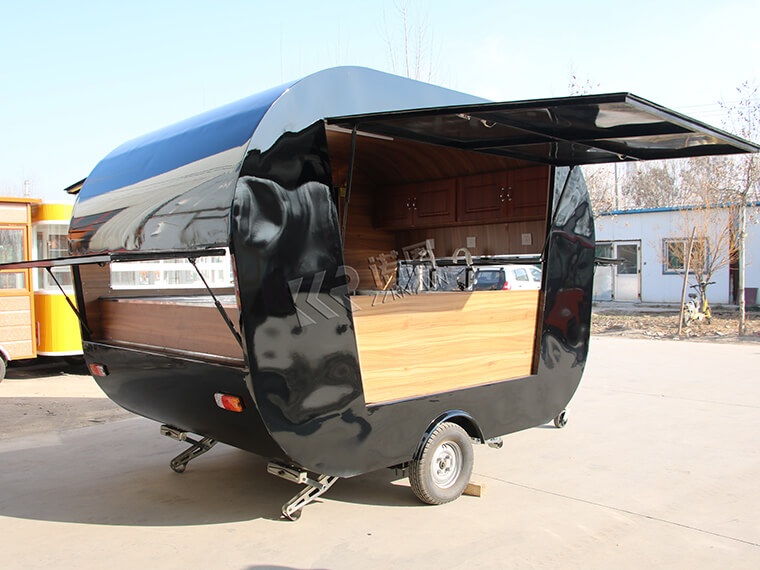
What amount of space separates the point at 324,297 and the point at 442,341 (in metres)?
1.17

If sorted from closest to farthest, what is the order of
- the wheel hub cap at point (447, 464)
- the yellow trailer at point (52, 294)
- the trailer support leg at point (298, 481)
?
the trailer support leg at point (298, 481) → the wheel hub cap at point (447, 464) → the yellow trailer at point (52, 294)

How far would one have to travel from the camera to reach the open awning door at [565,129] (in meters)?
3.86

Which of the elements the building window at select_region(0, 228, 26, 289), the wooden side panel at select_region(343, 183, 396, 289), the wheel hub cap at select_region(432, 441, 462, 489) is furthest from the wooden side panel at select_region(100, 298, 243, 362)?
the building window at select_region(0, 228, 26, 289)

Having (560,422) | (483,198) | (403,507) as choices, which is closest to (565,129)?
(483,198)

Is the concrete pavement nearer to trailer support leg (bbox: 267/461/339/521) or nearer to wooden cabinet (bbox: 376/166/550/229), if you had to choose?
trailer support leg (bbox: 267/461/339/521)

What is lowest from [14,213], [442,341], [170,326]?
[442,341]

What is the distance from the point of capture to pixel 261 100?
12.8 feet

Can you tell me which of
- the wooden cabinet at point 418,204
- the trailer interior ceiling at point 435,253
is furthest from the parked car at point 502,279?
the wooden cabinet at point 418,204

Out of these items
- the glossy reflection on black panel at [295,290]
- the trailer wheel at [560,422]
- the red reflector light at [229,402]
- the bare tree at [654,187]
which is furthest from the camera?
the bare tree at [654,187]

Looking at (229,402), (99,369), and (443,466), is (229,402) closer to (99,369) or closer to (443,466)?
(443,466)

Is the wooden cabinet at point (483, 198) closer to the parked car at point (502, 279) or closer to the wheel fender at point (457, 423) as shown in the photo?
the wheel fender at point (457, 423)

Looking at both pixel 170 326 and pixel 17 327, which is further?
pixel 17 327

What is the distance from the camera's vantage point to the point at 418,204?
296 inches

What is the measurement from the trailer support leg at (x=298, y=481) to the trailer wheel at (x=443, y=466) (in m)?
0.62
